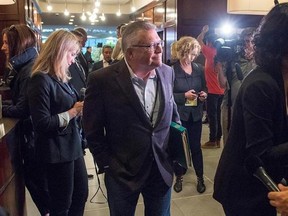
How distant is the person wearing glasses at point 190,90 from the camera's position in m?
3.00

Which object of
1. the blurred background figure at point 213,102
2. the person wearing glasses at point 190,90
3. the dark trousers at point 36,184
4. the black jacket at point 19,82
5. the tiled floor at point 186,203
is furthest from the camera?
the blurred background figure at point 213,102

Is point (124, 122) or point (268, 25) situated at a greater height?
point (268, 25)

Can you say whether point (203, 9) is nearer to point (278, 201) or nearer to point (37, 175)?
point (37, 175)

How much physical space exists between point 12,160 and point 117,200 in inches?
32.5

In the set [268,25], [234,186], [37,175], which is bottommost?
[37,175]

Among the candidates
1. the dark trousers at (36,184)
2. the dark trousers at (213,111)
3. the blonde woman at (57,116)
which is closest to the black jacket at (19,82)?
the blonde woman at (57,116)

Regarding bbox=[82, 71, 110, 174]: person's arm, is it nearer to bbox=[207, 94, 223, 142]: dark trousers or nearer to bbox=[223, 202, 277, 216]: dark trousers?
bbox=[223, 202, 277, 216]: dark trousers

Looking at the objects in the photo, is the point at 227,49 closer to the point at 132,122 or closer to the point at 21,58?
the point at 132,122

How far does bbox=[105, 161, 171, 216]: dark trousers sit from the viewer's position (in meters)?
1.59

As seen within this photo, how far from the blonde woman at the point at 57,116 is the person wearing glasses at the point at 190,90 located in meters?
1.23

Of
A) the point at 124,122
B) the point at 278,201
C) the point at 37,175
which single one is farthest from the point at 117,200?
the point at 37,175

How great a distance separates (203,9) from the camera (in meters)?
6.11

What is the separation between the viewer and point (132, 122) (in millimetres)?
1531

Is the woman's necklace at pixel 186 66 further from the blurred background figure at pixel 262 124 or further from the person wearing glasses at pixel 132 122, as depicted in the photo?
the blurred background figure at pixel 262 124
